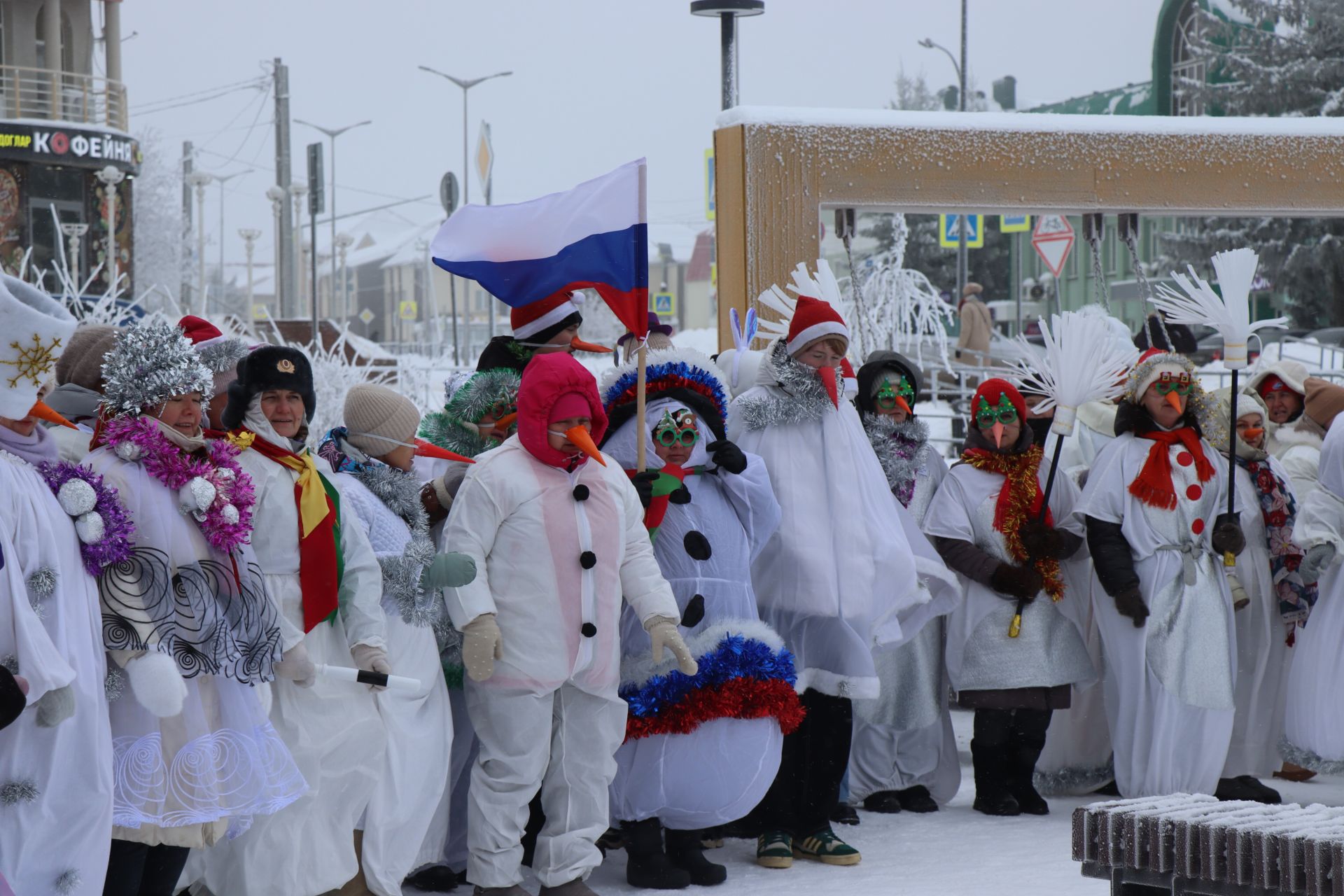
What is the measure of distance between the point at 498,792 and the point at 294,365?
1409 millimetres

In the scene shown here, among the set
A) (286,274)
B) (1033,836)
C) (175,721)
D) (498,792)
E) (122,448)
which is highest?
(286,274)

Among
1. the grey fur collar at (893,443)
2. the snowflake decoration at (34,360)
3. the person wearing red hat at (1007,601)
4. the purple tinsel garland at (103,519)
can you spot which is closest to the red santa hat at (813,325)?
the grey fur collar at (893,443)

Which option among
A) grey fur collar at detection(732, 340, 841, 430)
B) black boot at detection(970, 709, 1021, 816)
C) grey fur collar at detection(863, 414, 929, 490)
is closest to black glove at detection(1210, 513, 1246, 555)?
black boot at detection(970, 709, 1021, 816)

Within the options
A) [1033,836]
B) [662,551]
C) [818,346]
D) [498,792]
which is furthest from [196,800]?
[1033,836]

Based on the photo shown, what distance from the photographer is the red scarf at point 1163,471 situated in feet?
20.9

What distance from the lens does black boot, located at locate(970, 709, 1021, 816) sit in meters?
6.48

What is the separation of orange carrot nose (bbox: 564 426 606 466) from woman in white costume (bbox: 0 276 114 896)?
1510 mm

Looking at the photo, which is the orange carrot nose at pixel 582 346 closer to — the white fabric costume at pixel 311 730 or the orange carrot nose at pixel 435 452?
the orange carrot nose at pixel 435 452

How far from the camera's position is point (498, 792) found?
4.96 metres

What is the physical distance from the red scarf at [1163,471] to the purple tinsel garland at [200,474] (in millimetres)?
3591

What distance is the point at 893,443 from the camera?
6.41 metres

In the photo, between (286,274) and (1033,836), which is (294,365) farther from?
(286,274)

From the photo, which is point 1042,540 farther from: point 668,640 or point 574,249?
point 574,249

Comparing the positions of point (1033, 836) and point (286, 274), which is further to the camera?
point (286, 274)
